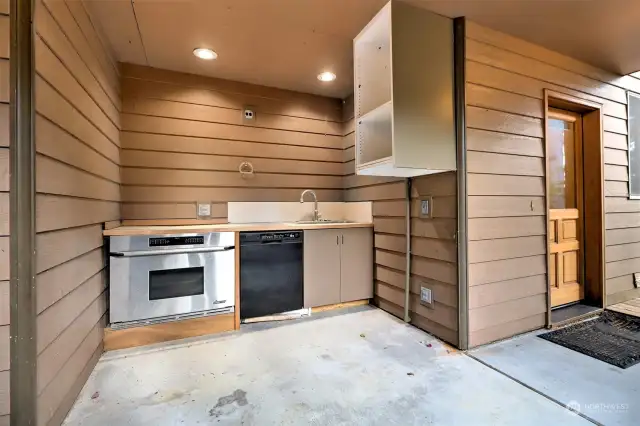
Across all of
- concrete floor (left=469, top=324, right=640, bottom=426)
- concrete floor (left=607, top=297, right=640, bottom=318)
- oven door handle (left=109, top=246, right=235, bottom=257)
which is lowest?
concrete floor (left=469, top=324, right=640, bottom=426)

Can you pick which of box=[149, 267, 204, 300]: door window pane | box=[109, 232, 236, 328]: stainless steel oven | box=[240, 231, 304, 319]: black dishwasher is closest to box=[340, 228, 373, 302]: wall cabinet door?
box=[240, 231, 304, 319]: black dishwasher

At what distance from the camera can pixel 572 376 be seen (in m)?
1.79

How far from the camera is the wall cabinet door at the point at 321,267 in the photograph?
2838 millimetres

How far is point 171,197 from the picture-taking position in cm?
289

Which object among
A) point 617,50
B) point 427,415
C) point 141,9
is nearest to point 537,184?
point 617,50

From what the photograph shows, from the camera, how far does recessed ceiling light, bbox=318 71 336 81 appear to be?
2.97m

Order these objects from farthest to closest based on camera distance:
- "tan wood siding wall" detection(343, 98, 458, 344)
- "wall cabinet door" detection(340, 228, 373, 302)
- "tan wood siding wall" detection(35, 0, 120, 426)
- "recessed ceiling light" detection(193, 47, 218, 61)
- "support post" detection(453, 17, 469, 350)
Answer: "wall cabinet door" detection(340, 228, 373, 302) < "recessed ceiling light" detection(193, 47, 218, 61) < "tan wood siding wall" detection(343, 98, 458, 344) < "support post" detection(453, 17, 469, 350) < "tan wood siding wall" detection(35, 0, 120, 426)

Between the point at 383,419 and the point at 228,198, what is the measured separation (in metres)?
2.37

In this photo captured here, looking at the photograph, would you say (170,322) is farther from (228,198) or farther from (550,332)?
(550,332)

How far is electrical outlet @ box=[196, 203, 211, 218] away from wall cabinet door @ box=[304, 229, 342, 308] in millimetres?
1018

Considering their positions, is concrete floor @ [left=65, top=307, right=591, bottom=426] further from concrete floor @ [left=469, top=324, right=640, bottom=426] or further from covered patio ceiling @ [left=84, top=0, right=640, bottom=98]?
covered patio ceiling @ [left=84, top=0, right=640, bottom=98]

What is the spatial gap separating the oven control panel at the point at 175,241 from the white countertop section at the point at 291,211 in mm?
700

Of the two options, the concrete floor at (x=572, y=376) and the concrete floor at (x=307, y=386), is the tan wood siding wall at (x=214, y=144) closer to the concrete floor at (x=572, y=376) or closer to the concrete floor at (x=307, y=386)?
the concrete floor at (x=307, y=386)

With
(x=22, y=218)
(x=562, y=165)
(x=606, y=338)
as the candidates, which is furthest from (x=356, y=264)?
(x=22, y=218)
